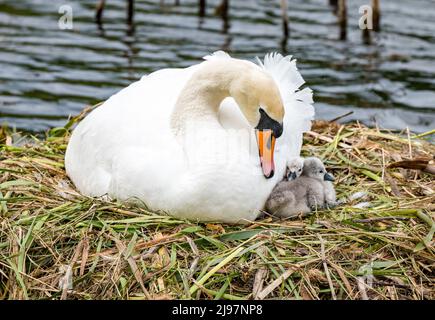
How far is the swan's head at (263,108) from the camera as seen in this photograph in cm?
620

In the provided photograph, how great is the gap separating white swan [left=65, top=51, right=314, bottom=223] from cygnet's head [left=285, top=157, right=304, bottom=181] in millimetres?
50

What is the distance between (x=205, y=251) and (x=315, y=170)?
1369mm

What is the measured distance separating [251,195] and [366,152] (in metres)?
2.01

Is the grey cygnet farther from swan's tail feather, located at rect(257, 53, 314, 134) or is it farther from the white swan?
swan's tail feather, located at rect(257, 53, 314, 134)

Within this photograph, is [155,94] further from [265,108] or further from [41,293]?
[41,293]

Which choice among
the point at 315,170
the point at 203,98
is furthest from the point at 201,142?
the point at 315,170

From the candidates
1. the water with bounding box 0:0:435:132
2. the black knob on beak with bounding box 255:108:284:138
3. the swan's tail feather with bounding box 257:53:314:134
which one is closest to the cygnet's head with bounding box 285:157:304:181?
the swan's tail feather with bounding box 257:53:314:134

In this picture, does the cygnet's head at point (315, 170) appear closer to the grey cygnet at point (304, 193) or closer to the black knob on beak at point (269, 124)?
the grey cygnet at point (304, 193)

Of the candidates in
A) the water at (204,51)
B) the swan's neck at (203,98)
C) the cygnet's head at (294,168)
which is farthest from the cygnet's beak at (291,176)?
the water at (204,51)

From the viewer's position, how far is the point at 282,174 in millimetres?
6824

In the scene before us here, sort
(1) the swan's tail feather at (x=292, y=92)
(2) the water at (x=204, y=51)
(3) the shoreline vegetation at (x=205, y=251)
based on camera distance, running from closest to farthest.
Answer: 1. (3) the shoreline vegetation at (x=205, y=251)
2. (1) the swan's tail feather at (x=292, y=92)
3. (2) the water at (x=204, y=51)

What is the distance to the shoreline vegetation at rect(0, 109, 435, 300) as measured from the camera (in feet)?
18.7

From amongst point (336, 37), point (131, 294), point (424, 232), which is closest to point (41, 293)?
point (131, 294)

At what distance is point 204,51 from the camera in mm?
13953
